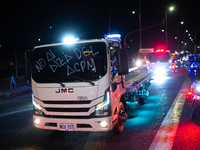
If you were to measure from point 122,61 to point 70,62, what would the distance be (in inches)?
42.8

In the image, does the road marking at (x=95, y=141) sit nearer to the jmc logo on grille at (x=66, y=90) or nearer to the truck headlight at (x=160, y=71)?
the jmc logo on grille at (x=66, y=90)

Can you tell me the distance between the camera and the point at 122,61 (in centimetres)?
512

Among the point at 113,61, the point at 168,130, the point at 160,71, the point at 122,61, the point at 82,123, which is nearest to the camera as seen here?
the point at 82,123

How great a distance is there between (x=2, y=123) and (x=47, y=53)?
124 inches

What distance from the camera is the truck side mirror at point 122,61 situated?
5.09m

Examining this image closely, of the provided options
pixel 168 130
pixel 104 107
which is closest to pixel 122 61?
pixel 104 107

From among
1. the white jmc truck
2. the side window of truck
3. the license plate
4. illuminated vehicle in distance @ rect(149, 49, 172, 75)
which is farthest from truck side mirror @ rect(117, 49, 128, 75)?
illuminated vehicle in distance @ rect(149, 49, 172, 75)

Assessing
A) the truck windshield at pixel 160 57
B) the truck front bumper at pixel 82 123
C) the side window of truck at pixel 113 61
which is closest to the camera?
the truck front bumper at pixel 82 123

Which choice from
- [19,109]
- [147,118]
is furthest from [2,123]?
[147,118]

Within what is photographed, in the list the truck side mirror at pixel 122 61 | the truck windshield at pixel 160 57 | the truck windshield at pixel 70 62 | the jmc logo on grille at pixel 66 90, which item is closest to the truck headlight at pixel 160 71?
the truck windshield at pixel 160 57

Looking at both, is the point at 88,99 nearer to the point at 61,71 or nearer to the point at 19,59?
Answer: the point at 61,71

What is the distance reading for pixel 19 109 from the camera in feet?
30.2

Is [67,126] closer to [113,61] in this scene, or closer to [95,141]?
[95,141]

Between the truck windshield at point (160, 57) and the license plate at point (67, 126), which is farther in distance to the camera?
the truck windshield at point (160, 57)
